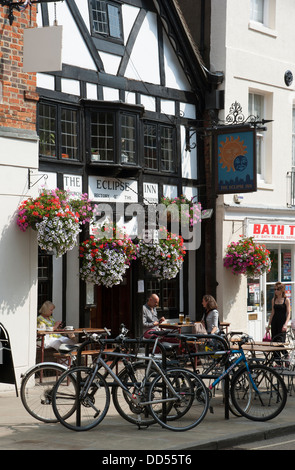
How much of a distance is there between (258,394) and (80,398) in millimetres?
2587

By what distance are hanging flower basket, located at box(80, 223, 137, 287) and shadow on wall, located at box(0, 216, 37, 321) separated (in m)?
1.73

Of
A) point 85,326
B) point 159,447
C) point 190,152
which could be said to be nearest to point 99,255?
point 85,326

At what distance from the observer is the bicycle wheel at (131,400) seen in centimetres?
980

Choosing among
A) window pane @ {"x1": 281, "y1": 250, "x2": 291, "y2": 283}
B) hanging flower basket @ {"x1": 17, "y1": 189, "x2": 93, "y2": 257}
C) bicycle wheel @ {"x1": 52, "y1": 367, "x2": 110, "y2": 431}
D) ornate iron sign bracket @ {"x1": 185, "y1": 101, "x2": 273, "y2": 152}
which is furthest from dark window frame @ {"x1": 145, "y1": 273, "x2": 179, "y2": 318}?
bicycle wheel @ {"x1": 52, "y1": 367, "x2": 110, "y2": 431}

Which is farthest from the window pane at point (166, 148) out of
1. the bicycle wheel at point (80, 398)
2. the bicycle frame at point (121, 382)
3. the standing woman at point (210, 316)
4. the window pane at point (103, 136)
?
the bicycle wheel at point (80, 398)

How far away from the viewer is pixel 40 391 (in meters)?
10.0

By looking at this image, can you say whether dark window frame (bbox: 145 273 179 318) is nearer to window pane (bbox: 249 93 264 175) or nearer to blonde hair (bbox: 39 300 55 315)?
blonde hair (bbox: 39 300 55 315)

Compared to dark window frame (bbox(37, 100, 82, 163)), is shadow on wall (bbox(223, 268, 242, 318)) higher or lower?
lower

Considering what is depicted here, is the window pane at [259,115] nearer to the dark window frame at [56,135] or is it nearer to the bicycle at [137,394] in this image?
the dark window frame at [56,135]

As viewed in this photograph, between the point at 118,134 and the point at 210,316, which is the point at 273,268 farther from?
the point at 118,134

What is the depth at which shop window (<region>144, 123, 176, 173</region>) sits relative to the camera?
1683 cm

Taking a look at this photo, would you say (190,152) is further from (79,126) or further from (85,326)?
(85,326)

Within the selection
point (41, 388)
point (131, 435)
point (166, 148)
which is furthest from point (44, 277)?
point (131, 435)

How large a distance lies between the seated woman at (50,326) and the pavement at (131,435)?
296 centimetres
